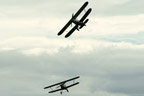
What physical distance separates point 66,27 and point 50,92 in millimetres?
35420

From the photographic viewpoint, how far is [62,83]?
169 metres

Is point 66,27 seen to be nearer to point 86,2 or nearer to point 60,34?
point 60,34

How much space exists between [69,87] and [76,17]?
36.2m

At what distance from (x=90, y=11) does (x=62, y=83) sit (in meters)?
41.8

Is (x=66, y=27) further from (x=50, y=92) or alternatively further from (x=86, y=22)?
(x=50, y=92)

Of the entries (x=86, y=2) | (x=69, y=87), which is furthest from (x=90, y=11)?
(x=69, y=87)

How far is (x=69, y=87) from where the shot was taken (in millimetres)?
166750

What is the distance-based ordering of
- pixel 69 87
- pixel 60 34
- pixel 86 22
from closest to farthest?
pixel 86 22, pixel 60 34, pixel 69 87

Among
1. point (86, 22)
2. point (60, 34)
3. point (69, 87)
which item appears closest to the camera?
point (86, 22)

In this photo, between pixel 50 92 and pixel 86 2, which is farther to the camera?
pixel 50 92

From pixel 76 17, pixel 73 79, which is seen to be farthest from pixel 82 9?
pixel 73 79

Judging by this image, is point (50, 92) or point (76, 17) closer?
point (76, 17)

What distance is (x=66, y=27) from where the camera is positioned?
5635 inches

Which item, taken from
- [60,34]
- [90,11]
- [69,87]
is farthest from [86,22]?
[69,87]
